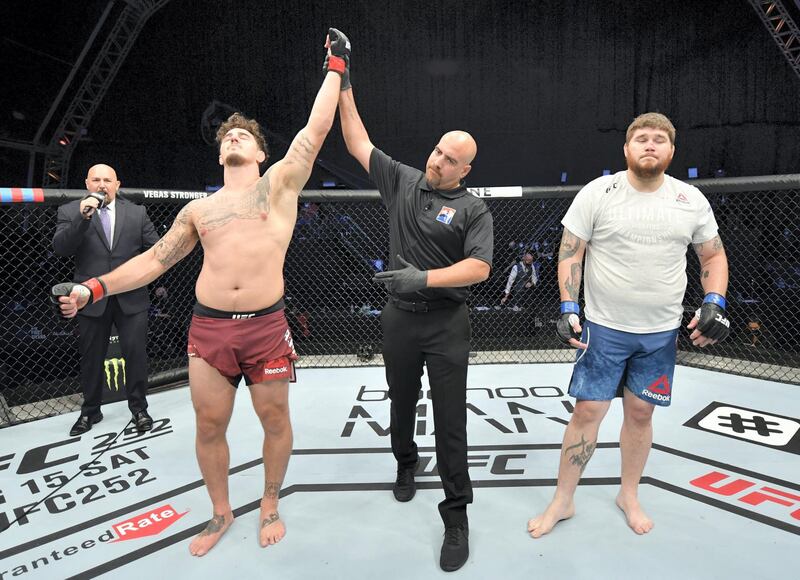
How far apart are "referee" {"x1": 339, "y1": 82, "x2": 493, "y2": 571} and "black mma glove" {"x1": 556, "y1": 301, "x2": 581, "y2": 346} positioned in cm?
36

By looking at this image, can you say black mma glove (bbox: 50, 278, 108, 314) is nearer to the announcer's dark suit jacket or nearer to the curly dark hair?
the curly dark hair

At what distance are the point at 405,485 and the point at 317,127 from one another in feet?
5.24

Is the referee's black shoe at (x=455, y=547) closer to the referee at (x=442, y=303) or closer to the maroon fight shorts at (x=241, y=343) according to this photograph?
the referee at (x=442, y=303)

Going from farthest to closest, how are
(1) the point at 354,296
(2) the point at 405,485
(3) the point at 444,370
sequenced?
(1) the point at 354,296 → (2) the point at 405,485 → (3) the point at 444,370

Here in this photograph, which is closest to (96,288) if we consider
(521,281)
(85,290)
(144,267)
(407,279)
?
(85,290)

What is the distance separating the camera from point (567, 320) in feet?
5.85

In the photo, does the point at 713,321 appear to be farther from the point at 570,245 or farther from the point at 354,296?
the point at 354,296

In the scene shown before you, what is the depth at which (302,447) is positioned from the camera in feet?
8.66

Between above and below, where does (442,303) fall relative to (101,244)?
below

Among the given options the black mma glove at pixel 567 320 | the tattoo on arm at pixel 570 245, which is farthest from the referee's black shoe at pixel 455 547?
the tattoo on arm at pixel 570 245

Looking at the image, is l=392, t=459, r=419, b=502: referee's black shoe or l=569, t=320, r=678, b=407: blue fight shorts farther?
l=392, t=459, r=419, b=502: referee's black shoe

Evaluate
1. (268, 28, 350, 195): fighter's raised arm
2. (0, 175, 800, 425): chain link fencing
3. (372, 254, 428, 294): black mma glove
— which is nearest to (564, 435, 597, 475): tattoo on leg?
(372, 254, 428, 294): black mma glove

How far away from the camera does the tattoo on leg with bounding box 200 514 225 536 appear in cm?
182

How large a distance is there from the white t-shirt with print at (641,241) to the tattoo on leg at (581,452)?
50 cm
